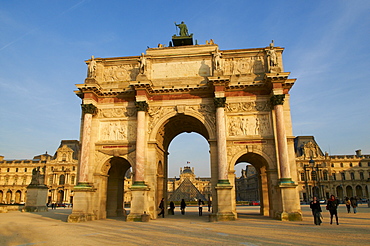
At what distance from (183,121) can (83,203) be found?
10.1m

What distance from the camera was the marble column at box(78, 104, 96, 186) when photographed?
2111cm

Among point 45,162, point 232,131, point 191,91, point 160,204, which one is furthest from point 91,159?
point 45,162

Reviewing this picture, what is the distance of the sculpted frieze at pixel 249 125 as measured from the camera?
2172 cm

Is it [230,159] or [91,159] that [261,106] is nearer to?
[230,159]

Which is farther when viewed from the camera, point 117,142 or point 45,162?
point 45,162

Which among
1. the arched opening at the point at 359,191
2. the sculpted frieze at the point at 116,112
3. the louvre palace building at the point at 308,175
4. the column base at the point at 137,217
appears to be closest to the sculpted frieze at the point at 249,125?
the sculpted frieze at the point at 116,112

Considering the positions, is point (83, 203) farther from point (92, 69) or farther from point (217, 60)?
point (217, 60)

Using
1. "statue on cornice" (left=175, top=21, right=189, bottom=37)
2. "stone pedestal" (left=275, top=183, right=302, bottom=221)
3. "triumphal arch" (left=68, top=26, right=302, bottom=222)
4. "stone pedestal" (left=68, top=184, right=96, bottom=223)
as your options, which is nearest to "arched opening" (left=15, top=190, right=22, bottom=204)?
"triumphal arch" (left=68, top=26, right=302, bottom=222)

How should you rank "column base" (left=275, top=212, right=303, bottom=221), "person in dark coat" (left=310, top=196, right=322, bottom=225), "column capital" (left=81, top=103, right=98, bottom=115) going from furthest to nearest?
1. "column capital" (left=81, top=103, right=98, bottom=115)
2. "column base" (left=275, top=212, right=303, bottom=221)
3. "person in dark coat" (left=310, top=196, right=322, bottom=225)

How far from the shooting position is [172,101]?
22.9 meters

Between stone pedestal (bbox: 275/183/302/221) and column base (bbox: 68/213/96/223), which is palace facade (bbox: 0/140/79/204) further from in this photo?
stone pedestal (bbox: 275/183/302/221)

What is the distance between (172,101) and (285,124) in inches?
349

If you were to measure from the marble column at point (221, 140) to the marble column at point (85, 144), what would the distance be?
9.73 metres

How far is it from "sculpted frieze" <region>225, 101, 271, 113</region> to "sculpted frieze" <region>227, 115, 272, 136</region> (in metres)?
0.56
